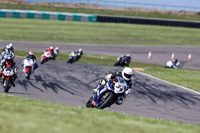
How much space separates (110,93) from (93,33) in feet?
118

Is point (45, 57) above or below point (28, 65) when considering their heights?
below

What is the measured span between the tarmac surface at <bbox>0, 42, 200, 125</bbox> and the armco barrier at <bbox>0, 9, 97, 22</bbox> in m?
28.4

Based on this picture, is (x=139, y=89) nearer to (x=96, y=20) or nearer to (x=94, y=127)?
(x=94, y=127)

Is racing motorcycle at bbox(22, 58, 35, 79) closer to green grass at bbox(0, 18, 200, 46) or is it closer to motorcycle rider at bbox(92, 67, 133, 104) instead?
motorcycle rider at bbox(92, 67, 133, 104)

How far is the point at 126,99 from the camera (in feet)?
47.9

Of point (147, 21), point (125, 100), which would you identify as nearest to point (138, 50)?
point (147, 21)

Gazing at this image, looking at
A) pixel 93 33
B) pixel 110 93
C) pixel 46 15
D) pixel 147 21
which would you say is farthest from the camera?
pixel 147 21

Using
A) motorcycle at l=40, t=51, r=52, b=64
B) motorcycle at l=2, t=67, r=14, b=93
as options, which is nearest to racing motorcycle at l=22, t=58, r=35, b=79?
motorcycle at l=2, t=67, r=14, b=93

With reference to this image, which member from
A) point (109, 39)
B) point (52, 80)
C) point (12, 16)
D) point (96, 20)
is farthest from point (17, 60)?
point (96, 20)

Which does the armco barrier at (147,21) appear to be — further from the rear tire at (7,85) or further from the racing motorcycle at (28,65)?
the rear tire at (7,85)

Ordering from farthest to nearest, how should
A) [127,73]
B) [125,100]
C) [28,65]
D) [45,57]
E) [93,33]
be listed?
[93,33], [45,57], [28,65], [125,100], [127,73]

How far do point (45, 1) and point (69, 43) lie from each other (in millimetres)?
27767

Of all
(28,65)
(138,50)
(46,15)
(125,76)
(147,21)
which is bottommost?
(138,50)

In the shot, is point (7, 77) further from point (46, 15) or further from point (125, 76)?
point (46, 15)
